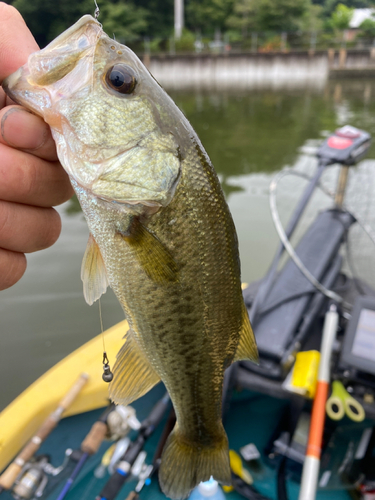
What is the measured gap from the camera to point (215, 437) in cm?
142

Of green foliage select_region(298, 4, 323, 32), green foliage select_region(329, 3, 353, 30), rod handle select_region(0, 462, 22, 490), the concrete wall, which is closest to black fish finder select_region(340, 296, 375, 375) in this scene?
rod handle select_region(0, 462, 22, 490)

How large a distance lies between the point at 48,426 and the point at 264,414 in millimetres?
1669

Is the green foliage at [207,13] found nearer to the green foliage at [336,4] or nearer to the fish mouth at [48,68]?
the green foliage at [336,4]

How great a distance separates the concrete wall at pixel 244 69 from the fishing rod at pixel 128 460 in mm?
29268

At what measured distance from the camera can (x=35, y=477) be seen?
2.32 m

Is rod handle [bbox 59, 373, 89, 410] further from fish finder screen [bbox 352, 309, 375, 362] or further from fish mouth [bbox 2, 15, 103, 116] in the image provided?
fish mouth [bbox 2, 15, 103, 116]

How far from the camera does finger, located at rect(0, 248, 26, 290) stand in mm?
1175

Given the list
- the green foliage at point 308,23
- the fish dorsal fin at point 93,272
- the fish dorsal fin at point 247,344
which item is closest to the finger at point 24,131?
the fish dorsal fin at point 93,272

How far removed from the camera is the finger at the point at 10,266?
117cm

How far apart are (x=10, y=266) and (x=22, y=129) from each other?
0.46 meters

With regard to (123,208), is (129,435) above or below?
below

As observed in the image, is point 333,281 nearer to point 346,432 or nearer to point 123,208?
point 346,432

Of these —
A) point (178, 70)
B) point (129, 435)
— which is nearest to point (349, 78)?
point (178, 70)

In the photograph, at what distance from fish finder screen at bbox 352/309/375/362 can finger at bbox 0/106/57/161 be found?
2221 millimetres
